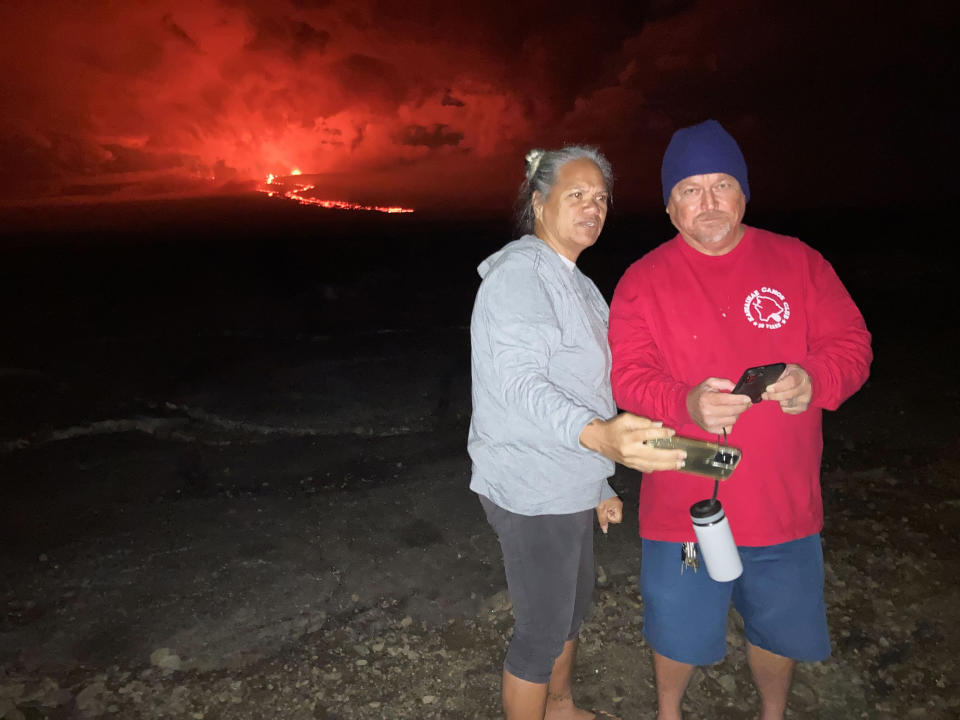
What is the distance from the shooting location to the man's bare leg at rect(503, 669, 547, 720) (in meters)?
2.40

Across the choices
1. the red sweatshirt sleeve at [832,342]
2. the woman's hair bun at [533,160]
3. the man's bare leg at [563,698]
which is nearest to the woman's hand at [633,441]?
the red sweatshirt sleeve at [832,342]

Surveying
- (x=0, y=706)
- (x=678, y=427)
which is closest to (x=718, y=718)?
(x=678, y=427)

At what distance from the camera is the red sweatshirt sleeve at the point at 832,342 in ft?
7.00

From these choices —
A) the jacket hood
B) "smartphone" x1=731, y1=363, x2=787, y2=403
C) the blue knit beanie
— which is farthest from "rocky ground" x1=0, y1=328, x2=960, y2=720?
the blue knit beanie

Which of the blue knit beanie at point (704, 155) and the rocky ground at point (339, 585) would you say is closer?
the blue knit beanie at point (704, 155)

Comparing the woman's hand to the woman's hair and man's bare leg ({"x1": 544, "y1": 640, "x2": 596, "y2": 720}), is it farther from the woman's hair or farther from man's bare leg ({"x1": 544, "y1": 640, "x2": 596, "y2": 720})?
man's bare leg ({"x1": 544, "y1": 640, "x2": 596, "y2": 720})

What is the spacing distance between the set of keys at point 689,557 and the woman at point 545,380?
0.36 metres

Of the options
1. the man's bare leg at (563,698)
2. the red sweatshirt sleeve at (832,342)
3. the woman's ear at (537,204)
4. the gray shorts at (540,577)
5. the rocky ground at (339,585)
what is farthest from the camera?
the rocky ground at (339,585)

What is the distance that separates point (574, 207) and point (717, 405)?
0.85 metres

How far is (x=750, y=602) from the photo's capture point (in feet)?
8.12

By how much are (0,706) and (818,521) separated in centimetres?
383

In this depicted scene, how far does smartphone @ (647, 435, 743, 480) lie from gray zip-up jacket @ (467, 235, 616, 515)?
39cm

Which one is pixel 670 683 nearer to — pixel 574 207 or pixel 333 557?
pixel 574 207

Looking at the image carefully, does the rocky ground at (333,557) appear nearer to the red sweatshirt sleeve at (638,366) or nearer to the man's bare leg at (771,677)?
the man's bare leg at (771,677)
